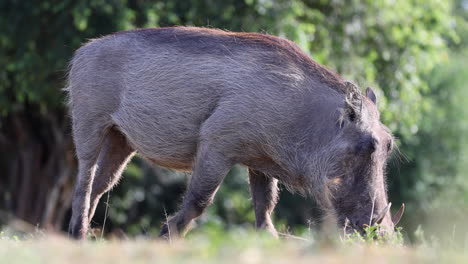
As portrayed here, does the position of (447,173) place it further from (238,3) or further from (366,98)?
(366,98)

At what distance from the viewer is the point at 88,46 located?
654cm

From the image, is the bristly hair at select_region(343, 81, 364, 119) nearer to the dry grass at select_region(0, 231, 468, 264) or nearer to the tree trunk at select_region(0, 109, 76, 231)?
the dry grass at select_region(0, 231, 468, 264)

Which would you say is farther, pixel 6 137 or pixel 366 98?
pixel 6 137

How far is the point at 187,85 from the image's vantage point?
587 cm

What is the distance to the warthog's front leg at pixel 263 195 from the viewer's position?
239 inches

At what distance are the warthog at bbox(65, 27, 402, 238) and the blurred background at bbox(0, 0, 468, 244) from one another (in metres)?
2.33

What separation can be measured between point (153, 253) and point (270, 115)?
2.41m

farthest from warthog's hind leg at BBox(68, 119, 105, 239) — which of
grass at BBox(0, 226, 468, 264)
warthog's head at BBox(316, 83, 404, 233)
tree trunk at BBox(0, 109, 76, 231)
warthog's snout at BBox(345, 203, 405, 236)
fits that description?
tree trunk at BBox(0, 109, 76, 231)

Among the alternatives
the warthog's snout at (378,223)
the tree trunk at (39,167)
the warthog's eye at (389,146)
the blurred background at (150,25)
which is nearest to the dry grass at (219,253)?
the warthog's snout at (378,223)

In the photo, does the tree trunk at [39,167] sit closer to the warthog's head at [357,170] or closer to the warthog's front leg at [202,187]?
the warthog's front leg at [202,187]

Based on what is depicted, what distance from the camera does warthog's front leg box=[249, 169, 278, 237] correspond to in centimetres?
607

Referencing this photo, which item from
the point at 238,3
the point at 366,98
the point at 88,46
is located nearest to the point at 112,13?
the point at 238,3

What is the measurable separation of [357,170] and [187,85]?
134cm

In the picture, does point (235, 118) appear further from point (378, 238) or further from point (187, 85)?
point (378, 238)
